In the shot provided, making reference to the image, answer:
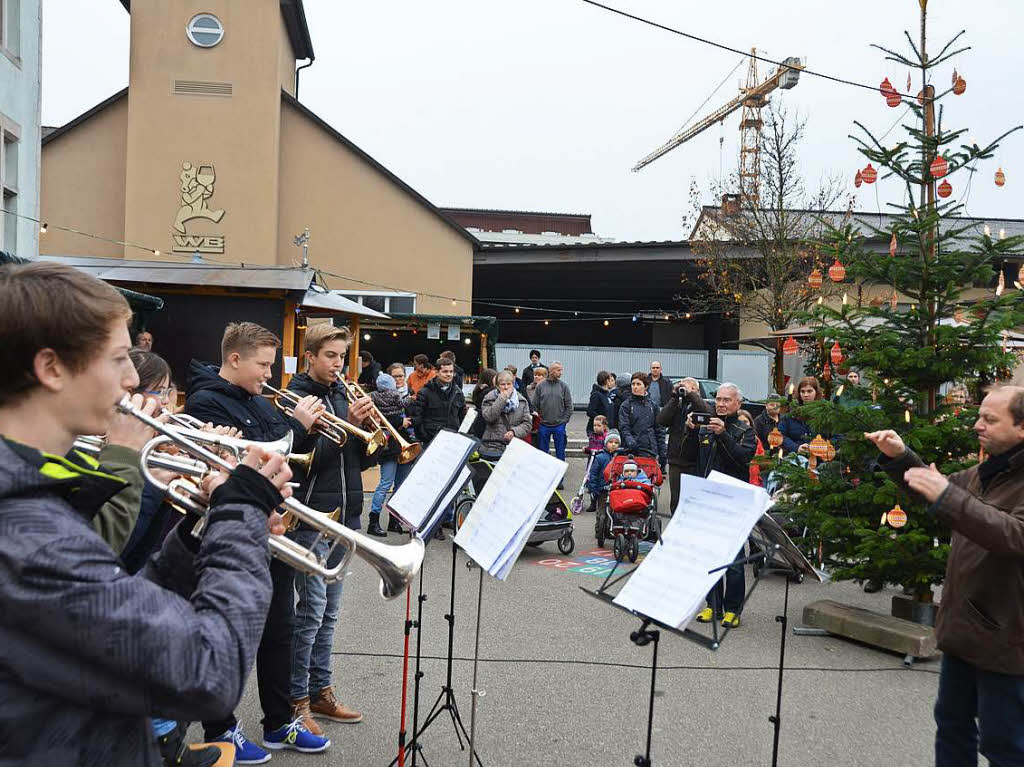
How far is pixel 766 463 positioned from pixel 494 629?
8.46 feet

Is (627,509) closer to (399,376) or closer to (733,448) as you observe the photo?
(733,448)

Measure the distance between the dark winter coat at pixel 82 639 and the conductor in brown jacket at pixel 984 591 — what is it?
2773 millimetres

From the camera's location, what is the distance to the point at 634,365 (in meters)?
28.8

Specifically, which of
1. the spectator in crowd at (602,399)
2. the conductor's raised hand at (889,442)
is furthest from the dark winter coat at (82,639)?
the spectator in crowd at (602,399)

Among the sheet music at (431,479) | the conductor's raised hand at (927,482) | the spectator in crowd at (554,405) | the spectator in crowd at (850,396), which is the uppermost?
the spectator in crowd at (850,396)

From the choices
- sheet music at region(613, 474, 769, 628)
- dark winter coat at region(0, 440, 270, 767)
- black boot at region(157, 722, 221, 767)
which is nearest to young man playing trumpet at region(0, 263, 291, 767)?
dark winter coat at region(0, 440, 270, 767)

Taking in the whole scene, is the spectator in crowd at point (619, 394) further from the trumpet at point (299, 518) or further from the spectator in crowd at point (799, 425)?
the trumpet at point (299, 518)

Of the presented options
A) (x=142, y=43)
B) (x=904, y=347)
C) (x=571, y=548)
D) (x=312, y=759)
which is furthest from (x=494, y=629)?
(x=142, y=43)

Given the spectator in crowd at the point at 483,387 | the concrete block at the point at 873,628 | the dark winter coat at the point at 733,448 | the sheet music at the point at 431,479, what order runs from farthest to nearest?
the spectator in crowd at the point at 483,387
the dark winter coat at the point at 733,448
the concrete block at the point at 873,628
the sheet music at the point at 431,479

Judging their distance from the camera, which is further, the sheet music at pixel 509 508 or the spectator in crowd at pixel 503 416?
the spectator in crowd at pixel 503 416

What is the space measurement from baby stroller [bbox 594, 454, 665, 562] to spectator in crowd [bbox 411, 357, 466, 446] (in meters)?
1.98

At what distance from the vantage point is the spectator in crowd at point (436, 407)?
1042cm

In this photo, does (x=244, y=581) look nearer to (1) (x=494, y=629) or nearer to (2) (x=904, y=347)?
(1) (x=494, y=629)

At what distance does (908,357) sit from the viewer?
21.3 feet
